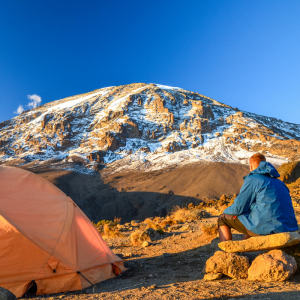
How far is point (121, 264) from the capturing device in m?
5.35

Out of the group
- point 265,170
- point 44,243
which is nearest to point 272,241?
point 265,170

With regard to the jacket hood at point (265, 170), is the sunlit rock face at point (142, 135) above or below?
above

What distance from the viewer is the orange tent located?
4.20m

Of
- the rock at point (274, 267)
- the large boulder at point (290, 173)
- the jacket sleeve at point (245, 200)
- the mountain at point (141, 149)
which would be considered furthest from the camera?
the mountain at point (141, 149)

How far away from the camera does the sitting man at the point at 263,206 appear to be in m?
3.46

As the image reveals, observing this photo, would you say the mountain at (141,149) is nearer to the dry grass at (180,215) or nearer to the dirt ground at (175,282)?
the dry grass at (180,215)

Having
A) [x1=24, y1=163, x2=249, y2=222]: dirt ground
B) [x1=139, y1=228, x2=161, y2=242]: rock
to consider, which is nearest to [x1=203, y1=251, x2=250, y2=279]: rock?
[x1=139, y1=228, x2=161, y2=242]: rock

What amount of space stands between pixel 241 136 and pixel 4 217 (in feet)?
264

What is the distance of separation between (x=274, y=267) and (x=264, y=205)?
809 mm

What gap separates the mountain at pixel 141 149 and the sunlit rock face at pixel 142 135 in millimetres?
287

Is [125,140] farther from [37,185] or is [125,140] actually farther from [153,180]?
[37,185]

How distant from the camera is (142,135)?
89.6 m

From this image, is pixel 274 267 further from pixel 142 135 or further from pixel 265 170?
pixel 142 135

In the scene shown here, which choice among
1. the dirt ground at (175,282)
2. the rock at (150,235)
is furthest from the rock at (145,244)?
the rock at (150,235)
